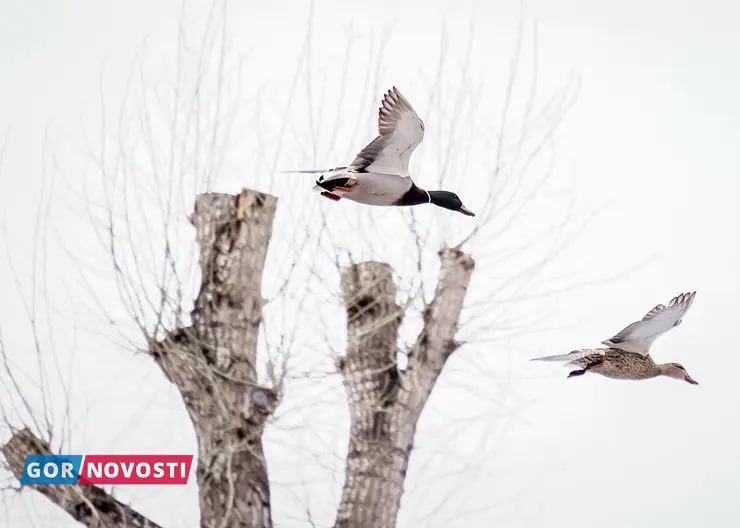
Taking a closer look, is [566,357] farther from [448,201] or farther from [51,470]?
[51,470]

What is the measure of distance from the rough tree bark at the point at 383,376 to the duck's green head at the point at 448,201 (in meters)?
0.41

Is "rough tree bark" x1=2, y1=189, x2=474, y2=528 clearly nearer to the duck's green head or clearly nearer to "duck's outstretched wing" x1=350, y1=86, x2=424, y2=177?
the duck's green head

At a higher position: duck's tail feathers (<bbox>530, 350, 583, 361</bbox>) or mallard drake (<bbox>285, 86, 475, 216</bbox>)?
mallard drake (<bbox>285, 86, 475, 216</bbox>)

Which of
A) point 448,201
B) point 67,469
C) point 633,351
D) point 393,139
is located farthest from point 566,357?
point 67,469

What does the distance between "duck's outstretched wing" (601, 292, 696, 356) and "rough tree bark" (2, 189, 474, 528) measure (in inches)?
42.1

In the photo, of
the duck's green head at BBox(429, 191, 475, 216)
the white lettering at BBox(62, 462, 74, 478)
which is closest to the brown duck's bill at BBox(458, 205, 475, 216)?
A: the duck's green head at BBox(429, 191, 475, 216)

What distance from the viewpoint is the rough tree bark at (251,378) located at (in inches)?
189

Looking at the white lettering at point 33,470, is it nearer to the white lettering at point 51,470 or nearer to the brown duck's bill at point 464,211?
the white lettering at point 51,470

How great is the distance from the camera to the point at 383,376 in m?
5.11

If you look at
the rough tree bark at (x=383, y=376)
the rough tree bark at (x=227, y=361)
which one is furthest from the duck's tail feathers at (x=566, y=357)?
the rough tree bark at (x=227, y=361)

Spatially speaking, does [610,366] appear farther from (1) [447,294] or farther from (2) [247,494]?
(2) [247,494]

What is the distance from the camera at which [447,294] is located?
200 inches

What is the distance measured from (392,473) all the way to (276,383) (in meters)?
0.73

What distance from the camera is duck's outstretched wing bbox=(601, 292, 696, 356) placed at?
397 cm
